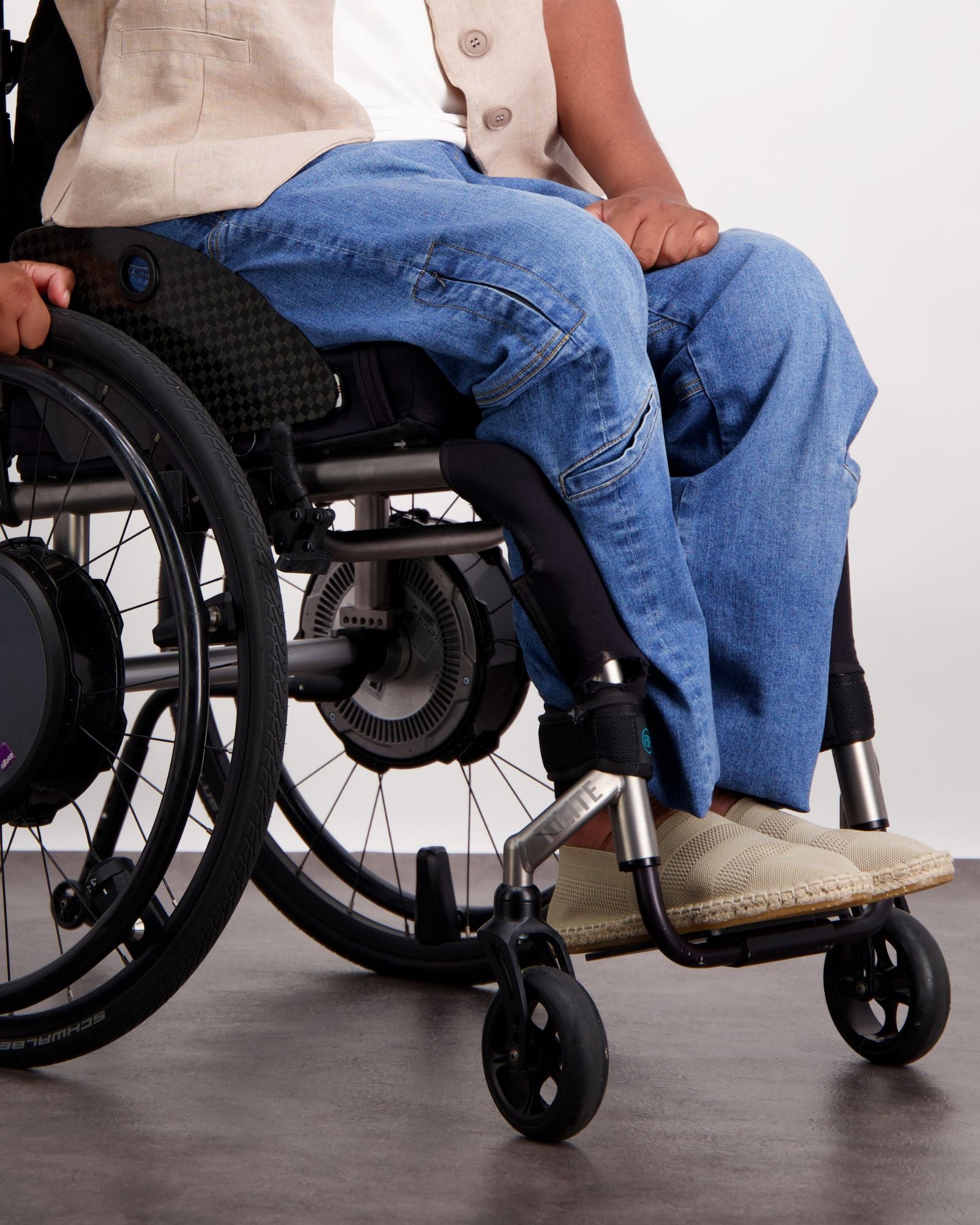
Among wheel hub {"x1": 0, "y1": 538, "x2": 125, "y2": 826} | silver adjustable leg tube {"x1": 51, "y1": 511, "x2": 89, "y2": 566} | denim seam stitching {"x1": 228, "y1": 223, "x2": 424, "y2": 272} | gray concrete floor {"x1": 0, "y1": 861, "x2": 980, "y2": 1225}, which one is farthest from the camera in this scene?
silver adjustable leg tube {"x1": 51, "y1": 511, "x2": 89, "y2": 566}

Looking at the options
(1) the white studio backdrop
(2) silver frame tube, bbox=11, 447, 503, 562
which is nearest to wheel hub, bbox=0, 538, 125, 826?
(2) silver frame tube, bbox=11, 447, 503, 562

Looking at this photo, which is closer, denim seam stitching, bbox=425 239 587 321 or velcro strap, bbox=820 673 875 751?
denim seam stitching, bbox=425 239 587 321

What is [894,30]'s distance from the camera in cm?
239

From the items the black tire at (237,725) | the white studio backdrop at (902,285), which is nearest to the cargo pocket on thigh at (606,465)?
the black tire at (237,725)

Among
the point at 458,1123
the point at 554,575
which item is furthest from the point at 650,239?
the point at 458,1123

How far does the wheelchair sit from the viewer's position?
94 centimetres

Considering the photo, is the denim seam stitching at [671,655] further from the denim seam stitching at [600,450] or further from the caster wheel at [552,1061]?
the caster wheel at [552,1061]

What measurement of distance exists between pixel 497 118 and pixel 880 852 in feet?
2.29

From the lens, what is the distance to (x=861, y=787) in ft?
3.56

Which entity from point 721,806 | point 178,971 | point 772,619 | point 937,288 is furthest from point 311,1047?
point 937,288

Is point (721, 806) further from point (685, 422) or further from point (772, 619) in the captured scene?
point (685, 422)

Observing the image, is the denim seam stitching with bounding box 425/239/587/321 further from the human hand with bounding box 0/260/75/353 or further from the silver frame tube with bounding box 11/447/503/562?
the human hand with bounding box 0/260/75/353

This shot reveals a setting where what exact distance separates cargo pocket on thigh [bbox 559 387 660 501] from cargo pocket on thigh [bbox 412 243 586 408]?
0.22 ft

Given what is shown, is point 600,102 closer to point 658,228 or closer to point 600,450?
point 658,228
